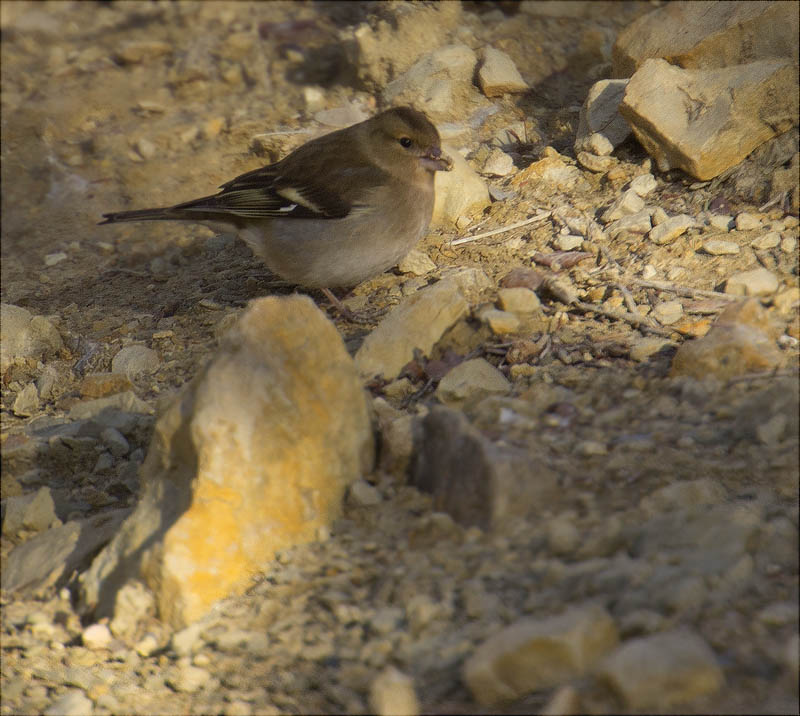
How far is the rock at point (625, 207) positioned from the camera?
417cm

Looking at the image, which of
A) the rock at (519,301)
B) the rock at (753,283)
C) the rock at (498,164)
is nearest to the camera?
the rock at (753,283)

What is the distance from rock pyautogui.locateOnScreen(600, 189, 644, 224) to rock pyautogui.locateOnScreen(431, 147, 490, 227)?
755mm

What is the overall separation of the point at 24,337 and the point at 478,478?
2.78 meters

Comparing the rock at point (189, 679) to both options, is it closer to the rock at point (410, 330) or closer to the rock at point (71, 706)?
the rock at point (71, 706)

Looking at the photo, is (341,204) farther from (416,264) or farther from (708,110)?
(708,110)

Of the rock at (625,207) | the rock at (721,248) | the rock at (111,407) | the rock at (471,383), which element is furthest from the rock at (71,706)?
the rock at (625,207)

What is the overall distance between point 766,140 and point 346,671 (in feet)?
10.2

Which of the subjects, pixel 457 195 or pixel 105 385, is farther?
pixel 457 195

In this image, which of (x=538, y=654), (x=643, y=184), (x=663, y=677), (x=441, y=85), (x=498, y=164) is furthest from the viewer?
(x=441, y=85)

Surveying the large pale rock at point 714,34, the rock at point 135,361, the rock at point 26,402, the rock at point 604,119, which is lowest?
the rock at point 26,402

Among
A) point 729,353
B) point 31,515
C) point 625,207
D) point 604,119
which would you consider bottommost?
point 31,515

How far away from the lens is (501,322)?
3520 mm

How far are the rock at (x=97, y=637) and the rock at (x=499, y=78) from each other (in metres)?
4.17

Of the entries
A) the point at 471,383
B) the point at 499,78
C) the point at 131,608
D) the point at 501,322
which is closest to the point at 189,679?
the point at 131,608
